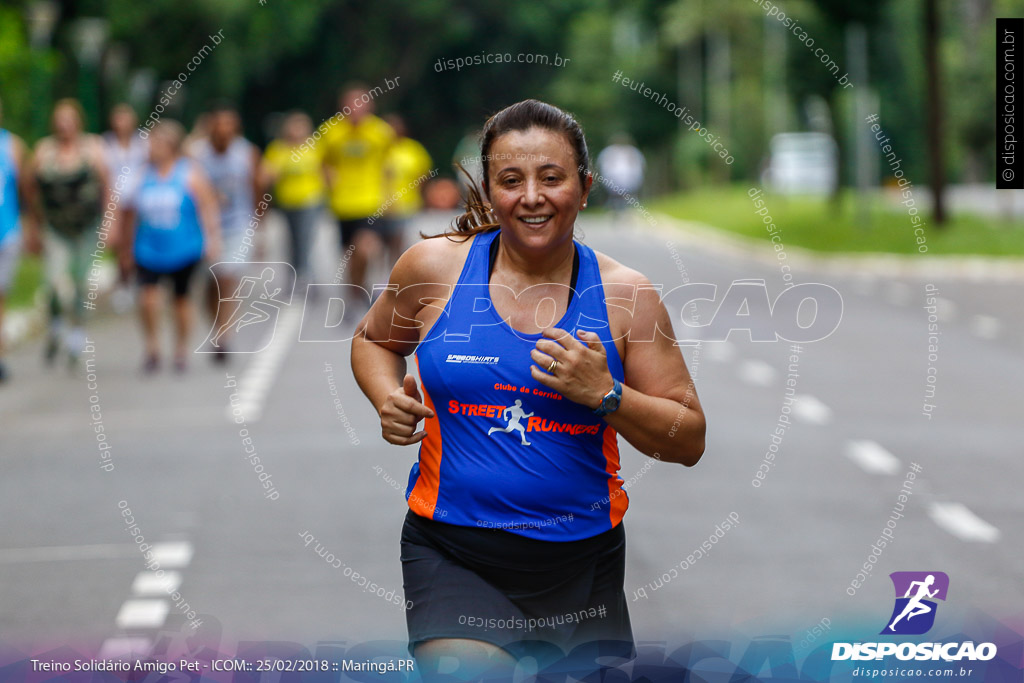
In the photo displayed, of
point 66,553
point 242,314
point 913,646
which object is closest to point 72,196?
point 242,314

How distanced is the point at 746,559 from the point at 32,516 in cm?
342

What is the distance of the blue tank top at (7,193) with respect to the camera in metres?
13.0

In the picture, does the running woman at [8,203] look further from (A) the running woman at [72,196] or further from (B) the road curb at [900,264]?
(B) the road curb at [900,264]

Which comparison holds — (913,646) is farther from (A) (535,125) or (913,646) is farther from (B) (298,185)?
(B) (298,185)

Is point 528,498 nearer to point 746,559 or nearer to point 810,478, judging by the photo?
point 746,559

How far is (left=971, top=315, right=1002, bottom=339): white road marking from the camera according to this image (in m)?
16.2

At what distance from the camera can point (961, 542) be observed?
7.54m

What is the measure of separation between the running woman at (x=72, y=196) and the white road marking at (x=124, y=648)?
325 inches

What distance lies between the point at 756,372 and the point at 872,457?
4423mm

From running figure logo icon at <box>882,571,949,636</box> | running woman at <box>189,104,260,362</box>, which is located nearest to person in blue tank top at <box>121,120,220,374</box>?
running woman at <box>189,104,260,362</box>

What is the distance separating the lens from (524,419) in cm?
385

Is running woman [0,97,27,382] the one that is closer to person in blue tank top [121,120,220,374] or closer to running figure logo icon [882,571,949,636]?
person in blue tank top [121,120,220,374]

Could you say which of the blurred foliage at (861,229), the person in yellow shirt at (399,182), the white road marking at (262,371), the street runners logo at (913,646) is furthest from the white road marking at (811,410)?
the blurred foliage at (861,229)

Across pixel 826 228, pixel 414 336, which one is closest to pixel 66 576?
pixel 414 336
